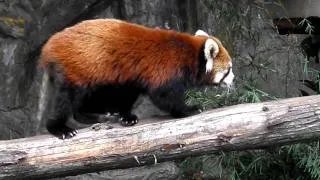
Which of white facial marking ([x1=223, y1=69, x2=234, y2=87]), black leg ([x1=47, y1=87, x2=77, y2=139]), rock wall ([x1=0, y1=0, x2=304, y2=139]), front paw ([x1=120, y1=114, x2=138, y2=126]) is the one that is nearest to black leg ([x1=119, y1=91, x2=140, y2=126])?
front paw ([x1=120, y1=114, x2=138, y2=126])

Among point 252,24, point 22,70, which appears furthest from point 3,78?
point 252,24

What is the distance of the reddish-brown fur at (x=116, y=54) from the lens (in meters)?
3.58

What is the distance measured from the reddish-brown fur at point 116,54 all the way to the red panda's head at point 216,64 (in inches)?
4.0

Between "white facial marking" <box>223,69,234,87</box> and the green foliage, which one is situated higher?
Result: "white facial marking" <box>223,69,234,87</box>

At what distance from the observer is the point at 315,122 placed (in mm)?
3250

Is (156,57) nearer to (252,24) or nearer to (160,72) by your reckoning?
(160,72)

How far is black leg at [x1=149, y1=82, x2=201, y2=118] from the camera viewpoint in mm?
3623

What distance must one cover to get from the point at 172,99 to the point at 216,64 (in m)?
0.50

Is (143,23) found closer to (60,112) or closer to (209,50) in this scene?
(209,50)

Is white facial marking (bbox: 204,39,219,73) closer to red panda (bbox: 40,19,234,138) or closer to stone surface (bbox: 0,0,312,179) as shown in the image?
red panda (bbox: 40,19,234,138)

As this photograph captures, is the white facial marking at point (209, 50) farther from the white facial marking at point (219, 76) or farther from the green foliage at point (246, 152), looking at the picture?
the green foliage at point (246, 152)

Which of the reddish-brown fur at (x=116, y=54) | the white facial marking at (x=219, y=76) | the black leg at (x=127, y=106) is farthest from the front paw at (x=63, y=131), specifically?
the white facial marking at (x=219, y=76)

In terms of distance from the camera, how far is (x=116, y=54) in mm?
3660

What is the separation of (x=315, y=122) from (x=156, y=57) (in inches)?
41.8
